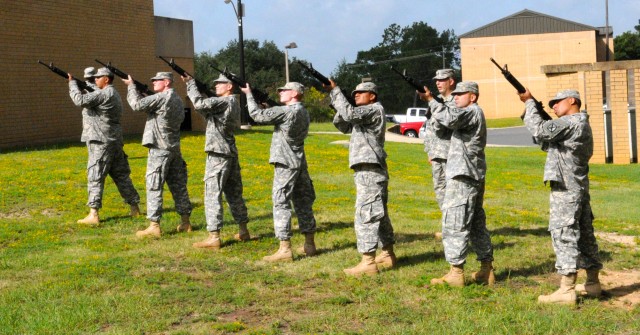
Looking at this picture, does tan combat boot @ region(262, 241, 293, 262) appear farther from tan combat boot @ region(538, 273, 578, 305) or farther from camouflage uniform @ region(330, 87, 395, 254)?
tan combat boot @ region(538, 273, 578, 305)

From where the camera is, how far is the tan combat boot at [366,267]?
28.5 ft

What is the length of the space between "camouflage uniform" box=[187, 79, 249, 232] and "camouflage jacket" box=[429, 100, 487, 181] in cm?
338

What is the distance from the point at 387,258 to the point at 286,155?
1666 mm

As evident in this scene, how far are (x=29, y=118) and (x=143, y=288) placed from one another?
17.8 m

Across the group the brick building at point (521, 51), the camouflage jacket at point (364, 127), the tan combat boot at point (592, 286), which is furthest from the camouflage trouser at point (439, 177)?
the brick building at point (521, 51)

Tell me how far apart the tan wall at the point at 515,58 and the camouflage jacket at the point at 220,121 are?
56.7 metres

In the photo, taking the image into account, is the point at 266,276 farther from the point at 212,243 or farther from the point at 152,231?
the point at 152,231

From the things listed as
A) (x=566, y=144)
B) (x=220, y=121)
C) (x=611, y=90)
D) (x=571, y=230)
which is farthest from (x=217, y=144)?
(x=611, y=90)

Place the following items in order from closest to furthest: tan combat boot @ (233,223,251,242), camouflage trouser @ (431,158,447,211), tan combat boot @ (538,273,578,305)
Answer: tan combat boot @ (538,273,578,305)
camouflage trouser @ (431,158,447,211)
tan combat boot @ (233,223,251,242)

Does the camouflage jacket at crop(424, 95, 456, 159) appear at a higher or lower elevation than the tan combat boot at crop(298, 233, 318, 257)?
higher

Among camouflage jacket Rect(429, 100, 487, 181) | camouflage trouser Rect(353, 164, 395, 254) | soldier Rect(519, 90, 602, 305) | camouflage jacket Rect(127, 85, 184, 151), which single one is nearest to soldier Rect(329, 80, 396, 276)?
camouflage trouser Rect(353, 164, 395, 254)

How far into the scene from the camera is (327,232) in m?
11.5

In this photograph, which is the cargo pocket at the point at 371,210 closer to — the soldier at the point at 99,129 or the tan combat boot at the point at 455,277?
the tan combat boot at the point at 455,277

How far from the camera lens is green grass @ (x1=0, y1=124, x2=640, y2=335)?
6.88 metres
